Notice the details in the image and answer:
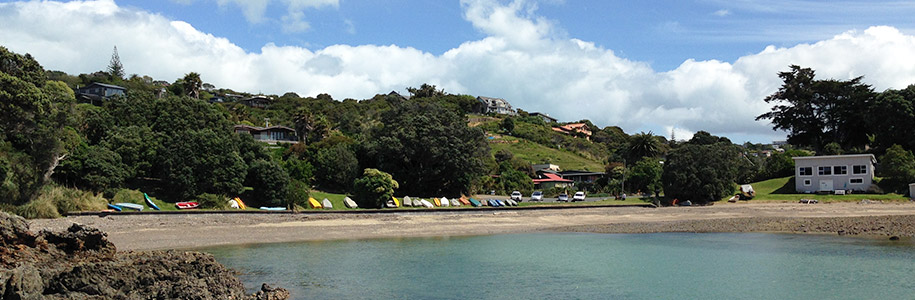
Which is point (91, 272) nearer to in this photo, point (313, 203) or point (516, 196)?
point (313, 203)

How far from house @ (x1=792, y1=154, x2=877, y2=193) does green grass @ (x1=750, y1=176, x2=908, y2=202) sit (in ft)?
4.85

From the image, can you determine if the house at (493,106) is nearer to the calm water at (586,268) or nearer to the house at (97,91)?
the house at (97,91)

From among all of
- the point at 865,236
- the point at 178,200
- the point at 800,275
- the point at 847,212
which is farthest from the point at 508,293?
the point at 847,212

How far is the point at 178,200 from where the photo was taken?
42.2 meters

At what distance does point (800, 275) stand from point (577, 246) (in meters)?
11.6

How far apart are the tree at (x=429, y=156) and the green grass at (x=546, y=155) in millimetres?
35599

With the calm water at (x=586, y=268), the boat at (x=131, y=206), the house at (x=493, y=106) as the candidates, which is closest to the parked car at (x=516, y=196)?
the calm water at (x=586, y=268)

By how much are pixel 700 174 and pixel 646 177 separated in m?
10.8

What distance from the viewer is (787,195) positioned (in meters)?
54.7

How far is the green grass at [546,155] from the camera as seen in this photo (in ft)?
319

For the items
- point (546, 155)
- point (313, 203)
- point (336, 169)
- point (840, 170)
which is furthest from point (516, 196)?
point (546, 155)

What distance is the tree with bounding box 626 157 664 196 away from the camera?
63.8 m

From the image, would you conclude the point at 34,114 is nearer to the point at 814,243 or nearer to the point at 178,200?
the point at 178,200

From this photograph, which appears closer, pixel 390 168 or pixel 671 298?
pixel 671 298
